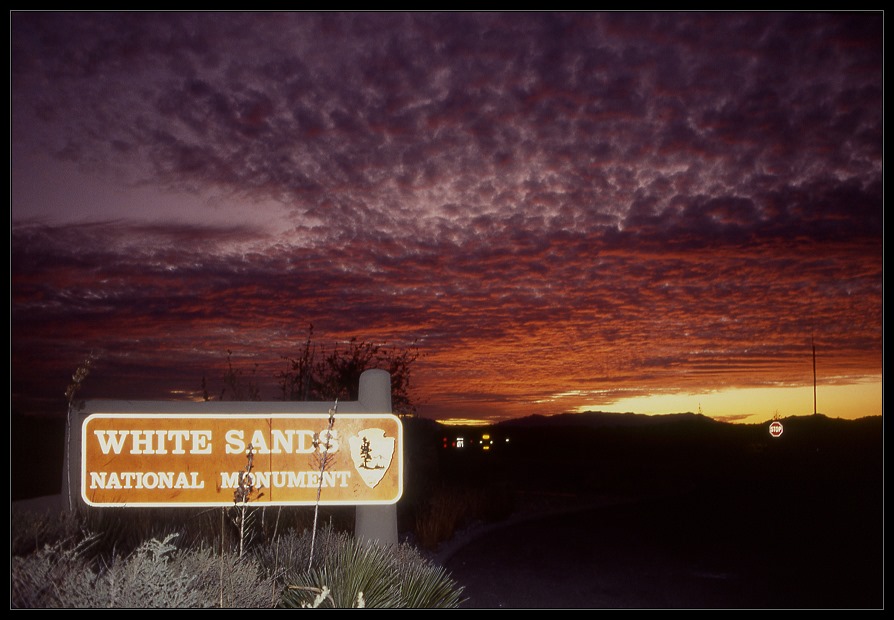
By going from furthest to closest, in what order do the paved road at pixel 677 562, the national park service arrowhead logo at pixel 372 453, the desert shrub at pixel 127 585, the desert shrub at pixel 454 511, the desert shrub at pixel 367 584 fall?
the desert shrub at pixel 454 511
the paved road at pixel 677 562
the national park service arrowhead logo at pixel 372 453
the desert shrub at pixel 367 584
the desert shrub at pixel 127 585

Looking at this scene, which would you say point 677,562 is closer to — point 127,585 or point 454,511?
point 454,511

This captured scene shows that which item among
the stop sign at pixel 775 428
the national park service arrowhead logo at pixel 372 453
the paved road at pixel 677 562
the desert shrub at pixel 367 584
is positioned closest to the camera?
the desert shrub at pixel 367 584

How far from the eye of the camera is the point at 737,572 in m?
12.1

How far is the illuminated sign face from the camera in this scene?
7.40m

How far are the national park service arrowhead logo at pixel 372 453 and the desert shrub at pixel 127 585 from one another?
8.37 ft

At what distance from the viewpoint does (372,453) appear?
7734mm

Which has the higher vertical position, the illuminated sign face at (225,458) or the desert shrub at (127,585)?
the illuminated sign face at (225,458)

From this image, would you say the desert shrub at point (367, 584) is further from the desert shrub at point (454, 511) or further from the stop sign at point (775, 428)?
the stop sign at point (775, 428)

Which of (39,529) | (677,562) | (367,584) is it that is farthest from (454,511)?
(39,529)

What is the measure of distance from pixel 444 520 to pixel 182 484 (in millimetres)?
7939

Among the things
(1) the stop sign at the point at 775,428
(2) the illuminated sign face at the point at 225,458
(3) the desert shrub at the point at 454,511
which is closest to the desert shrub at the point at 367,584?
(2) the illuminated sign face at the point at 225,458

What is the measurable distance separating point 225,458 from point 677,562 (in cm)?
866

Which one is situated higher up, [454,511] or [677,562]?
[454,511]

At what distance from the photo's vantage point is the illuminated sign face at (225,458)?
7402 mm
